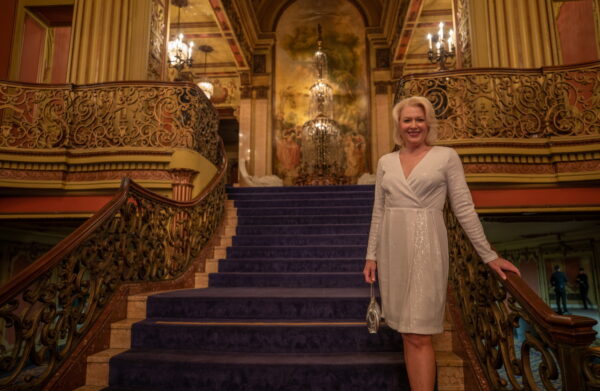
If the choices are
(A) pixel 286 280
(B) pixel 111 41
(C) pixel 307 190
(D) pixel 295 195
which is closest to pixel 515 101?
(C) pixel 307 190

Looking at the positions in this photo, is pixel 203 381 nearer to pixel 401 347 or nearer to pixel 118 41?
pixel 401 347

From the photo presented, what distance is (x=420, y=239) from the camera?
1757 mm

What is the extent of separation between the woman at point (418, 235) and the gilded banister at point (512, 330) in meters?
0.27

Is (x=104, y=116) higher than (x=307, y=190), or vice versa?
(x=104, y=116)

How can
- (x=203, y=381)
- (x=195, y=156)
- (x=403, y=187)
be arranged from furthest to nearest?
(x=195, y=156) < (x=203, y=381) < (x=403, y=187)

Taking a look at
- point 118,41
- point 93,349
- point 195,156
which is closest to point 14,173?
point 195,156

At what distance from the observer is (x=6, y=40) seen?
7629mm

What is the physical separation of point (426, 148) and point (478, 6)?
5.67m

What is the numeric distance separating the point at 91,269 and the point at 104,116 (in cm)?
332

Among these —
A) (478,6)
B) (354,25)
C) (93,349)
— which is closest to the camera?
(93,349)

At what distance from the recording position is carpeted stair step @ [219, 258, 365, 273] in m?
4.12

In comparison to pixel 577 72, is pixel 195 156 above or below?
below

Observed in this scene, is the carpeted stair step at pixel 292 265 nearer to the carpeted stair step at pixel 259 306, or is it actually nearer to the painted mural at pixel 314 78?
the carpeted stair step at pixel 259 306

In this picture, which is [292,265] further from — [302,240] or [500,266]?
[500,266]
